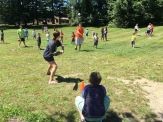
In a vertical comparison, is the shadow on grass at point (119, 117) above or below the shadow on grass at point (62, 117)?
below

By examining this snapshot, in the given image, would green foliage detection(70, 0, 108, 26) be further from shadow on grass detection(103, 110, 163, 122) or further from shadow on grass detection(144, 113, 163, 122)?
shadow on grass detection(103, 110, 163, 122)

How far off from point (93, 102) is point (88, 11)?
232ft

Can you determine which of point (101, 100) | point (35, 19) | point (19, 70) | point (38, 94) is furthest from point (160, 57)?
point (35, 19)

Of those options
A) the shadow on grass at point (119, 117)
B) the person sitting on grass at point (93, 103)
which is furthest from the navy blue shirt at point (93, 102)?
the shadow on grass at point (119, 117)

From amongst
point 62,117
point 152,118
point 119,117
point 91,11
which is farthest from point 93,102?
point 91,11

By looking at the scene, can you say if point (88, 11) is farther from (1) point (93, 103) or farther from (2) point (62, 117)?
(1) point (93, 103)

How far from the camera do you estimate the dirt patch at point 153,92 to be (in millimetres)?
12374

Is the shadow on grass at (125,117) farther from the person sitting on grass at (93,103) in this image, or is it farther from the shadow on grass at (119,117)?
the person sitting on grass at (93,103)

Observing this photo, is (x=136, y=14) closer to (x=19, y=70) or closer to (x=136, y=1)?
(x=136, y=1)

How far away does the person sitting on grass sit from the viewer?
7.57m

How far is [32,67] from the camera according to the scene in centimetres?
1822

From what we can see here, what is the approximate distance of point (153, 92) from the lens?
14031 millimetres

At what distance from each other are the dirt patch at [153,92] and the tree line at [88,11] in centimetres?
5020

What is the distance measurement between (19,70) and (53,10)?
2855 inches
